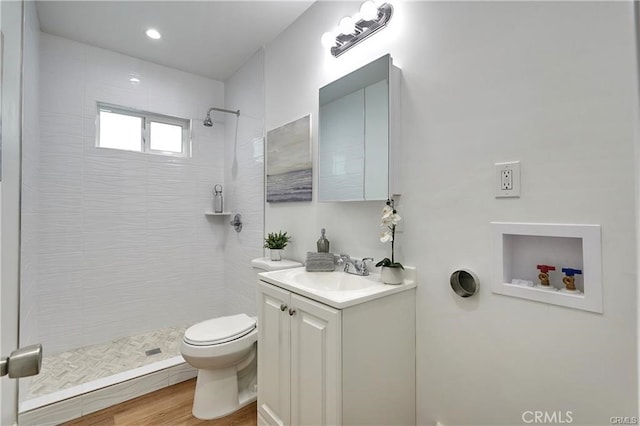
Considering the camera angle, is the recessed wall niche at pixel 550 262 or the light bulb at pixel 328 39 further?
the light bulb at pixel 328 39

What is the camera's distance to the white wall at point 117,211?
220 centimetres

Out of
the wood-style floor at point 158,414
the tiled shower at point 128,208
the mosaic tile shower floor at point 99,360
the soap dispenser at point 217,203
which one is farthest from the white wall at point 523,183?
the mosaic tile shower floor at point 99,360

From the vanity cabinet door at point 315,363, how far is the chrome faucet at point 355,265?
0.41 m

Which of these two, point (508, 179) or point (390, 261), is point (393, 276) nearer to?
point (390, 261)

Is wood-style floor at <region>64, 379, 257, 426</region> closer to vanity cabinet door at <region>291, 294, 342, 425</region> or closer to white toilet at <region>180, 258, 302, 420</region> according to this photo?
white toilet at <region>180, 258, 302, 420</region>

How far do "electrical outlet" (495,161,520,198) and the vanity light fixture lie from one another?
3.12ft

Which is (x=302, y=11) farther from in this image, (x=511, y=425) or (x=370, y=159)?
(x=511, y=425)

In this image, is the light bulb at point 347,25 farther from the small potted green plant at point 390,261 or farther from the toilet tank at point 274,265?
the toilet tank at point 274,265

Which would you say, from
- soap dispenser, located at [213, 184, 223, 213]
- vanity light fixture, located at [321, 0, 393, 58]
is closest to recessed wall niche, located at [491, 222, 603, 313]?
vanity light fixture, located at [321, 0, 393, 58]

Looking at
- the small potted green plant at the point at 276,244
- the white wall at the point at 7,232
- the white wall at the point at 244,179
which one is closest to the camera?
the white wall at the point at 7,232

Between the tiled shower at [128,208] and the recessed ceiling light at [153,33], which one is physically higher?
the recessed ceiling light at [153,33]

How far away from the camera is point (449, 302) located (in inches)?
48.1

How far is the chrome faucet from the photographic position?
1.52 meters

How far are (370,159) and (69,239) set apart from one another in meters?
2.39
